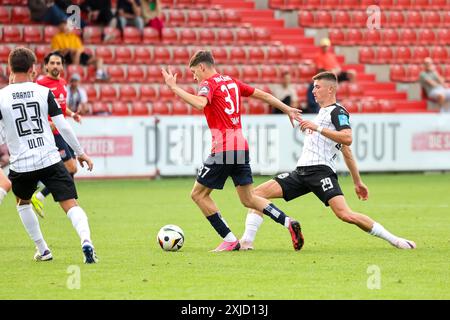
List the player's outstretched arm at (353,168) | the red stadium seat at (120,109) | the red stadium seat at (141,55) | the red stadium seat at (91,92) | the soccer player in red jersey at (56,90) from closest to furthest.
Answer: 1. the player's outstretched arm at (353,168)
2. the soccer player in red jersey at (56,90)
3. the red stadium seat at (120,109)
4. the red stadium seat at (91,92)
5. the red stadium seat at (141,55)

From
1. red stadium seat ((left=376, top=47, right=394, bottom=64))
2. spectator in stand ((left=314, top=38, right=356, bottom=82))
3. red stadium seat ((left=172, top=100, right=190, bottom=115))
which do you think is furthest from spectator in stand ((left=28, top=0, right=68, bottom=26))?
red stadium seat ((left=376, top=47, right=394, bottom=64))

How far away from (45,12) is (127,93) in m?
2.75

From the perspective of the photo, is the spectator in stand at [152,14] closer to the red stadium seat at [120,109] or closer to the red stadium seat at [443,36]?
the red stadium seat at [120,109]

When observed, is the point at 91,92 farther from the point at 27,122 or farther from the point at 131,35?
the point at 27,122

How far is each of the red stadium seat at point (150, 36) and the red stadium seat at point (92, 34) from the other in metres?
1.13

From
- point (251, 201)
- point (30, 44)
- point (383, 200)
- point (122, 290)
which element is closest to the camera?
point (122, 290)

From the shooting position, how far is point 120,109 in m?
24.4

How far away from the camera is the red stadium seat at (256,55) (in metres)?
27.8

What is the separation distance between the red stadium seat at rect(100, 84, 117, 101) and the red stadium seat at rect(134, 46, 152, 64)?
1.52m

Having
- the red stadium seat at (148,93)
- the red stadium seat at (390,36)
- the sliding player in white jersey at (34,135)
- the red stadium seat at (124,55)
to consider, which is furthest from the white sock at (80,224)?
the red stadium seat at (390,36)
